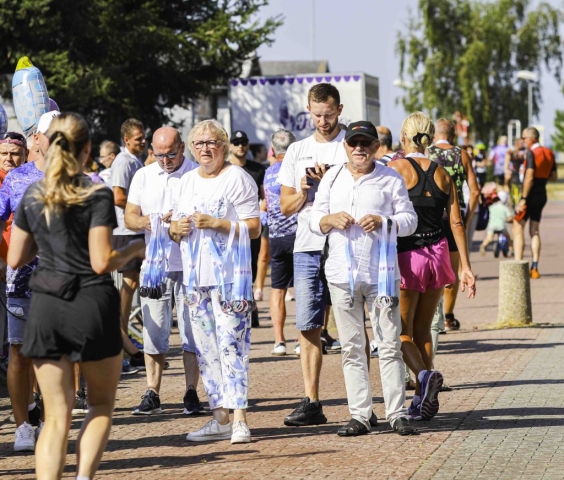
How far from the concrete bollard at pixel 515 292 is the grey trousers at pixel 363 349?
6.10 metres

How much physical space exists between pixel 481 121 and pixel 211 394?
5452 cm

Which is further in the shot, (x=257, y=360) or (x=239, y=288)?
(x=257, y=360)

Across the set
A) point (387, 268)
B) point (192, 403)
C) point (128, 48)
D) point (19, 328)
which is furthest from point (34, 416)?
point (128, 48)

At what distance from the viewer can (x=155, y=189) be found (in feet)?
28.6

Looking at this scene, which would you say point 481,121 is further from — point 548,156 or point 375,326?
point 375,326

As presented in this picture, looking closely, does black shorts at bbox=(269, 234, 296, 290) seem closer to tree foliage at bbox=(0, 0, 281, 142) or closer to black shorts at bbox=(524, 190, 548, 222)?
black shorts at bbox=(524, 190, 548, 222)

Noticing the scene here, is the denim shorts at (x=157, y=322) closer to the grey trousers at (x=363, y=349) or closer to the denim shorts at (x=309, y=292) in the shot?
the denim shorts at (x=309, y=292)

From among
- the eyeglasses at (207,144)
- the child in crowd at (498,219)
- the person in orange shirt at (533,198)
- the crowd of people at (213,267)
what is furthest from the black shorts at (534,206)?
the eyeglasses at (207,144)

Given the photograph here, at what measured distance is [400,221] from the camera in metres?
7.46

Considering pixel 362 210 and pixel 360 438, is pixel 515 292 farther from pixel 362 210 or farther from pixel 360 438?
pixel 362 210

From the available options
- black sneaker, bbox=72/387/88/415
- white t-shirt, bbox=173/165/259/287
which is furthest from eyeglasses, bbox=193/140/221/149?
black sneaker, bbox=72/387/88/415

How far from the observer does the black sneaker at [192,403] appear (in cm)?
853

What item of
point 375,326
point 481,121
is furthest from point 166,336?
point 481,121

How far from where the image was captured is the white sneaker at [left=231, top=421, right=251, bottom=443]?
295 inches
